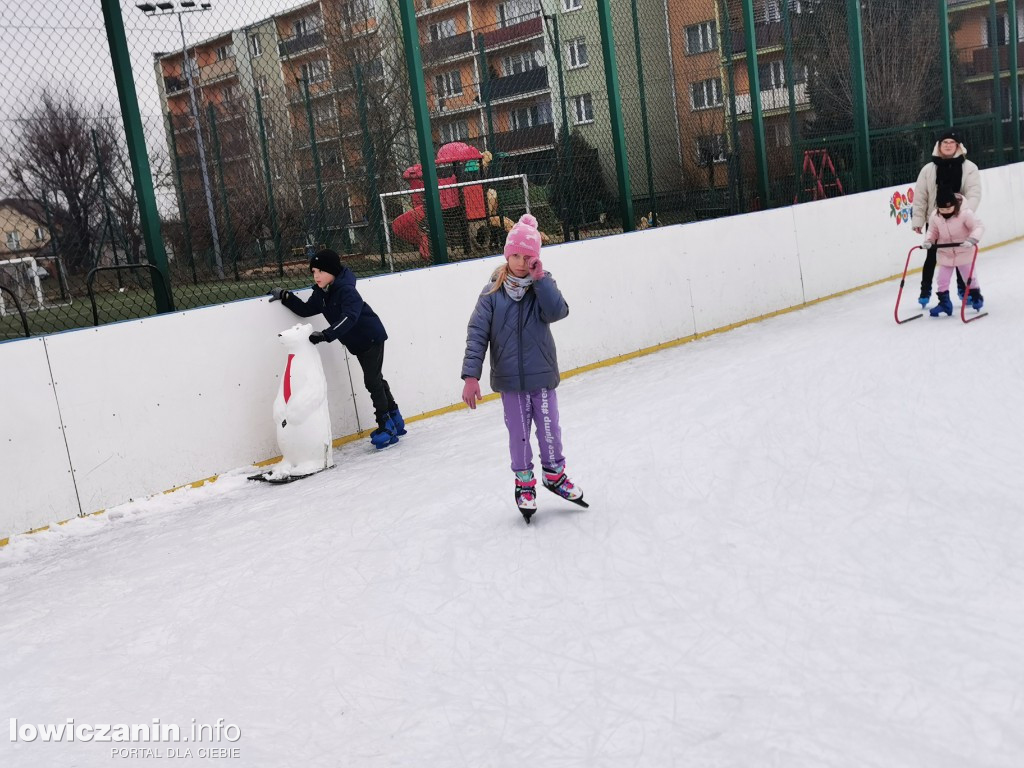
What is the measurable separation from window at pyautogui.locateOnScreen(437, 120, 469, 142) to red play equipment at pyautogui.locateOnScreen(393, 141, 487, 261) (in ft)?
0.26

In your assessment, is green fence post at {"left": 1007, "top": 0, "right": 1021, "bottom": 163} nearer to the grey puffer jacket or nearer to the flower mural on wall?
the flower mural on wall

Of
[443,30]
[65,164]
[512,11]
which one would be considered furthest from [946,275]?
[512,11]

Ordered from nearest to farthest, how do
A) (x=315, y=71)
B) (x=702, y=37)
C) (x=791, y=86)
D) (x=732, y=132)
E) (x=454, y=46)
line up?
1. (x=315, y=71)
2. (x=732, y=132)
3. (x=702, y=37)
4. (x=791, y=86)
5. (x=454, y=46)

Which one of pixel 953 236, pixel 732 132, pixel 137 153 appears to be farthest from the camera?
pixel 732 132

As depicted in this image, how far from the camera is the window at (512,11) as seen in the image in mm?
12402

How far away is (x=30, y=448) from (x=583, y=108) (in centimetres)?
622

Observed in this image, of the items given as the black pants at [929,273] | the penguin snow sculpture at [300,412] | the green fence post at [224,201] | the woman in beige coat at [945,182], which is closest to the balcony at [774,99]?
the woman in beige coat at [945,182]

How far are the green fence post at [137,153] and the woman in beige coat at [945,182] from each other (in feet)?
19.0

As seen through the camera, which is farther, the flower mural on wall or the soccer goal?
the flower mural on wall

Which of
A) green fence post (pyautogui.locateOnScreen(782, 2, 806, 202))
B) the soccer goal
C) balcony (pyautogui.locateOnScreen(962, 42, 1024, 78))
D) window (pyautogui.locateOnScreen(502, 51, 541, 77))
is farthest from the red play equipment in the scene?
balcony (pyautogui.locateOnScreen(962, 42, 1024, 78))

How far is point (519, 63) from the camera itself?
11.7 meters

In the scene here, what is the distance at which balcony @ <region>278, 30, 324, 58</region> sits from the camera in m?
7.50

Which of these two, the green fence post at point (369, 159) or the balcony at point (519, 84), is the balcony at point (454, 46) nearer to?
the balcony at point (519, 84)

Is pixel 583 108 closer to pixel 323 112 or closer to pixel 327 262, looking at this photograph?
pixel 323 112
